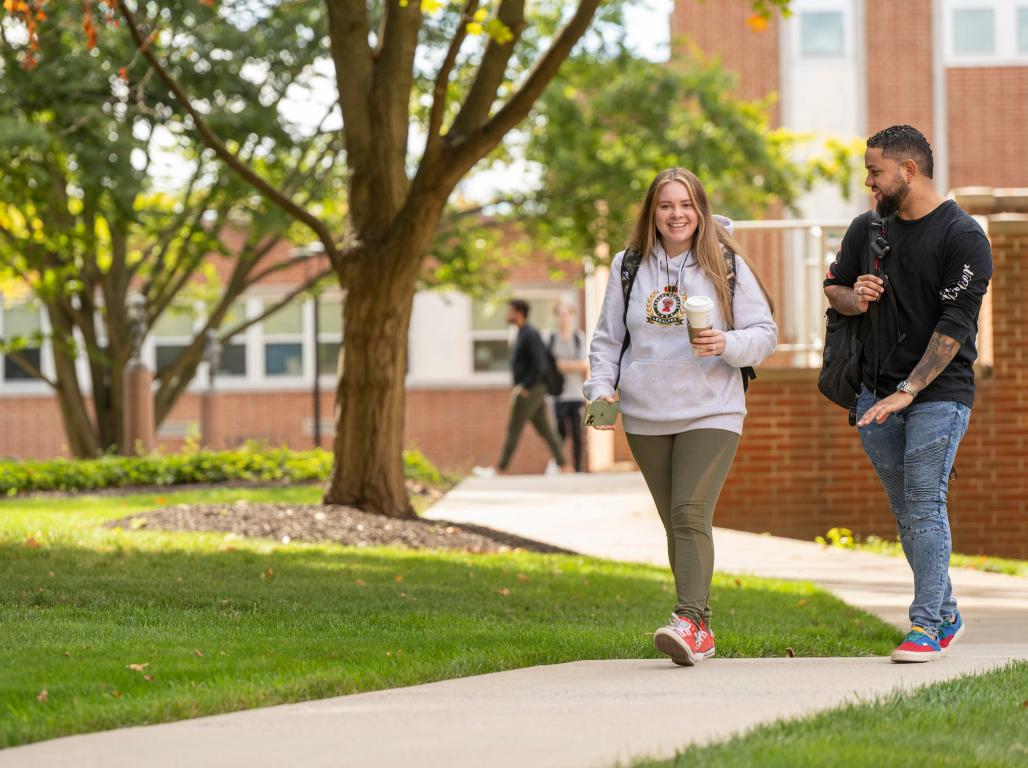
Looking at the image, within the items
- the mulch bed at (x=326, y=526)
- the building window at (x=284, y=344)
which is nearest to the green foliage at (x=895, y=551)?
the mulch bed at (x=326, y=526)

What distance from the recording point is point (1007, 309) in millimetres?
12375

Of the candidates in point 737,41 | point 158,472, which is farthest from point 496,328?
point 158,472

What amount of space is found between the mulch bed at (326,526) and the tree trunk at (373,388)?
231mm

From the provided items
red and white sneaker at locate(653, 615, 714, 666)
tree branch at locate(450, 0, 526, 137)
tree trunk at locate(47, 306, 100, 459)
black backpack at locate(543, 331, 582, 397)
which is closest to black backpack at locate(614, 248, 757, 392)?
red and white sneaker at locate(653, 615, 714, 666)

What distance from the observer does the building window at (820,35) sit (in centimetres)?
2645

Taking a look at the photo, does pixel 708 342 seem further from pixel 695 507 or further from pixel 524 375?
pixel 524 375

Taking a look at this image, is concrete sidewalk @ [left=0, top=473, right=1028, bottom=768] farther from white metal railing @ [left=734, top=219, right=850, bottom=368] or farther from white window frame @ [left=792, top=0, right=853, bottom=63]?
white window frame @ [left=792, top=0, right=853, bottom=63]

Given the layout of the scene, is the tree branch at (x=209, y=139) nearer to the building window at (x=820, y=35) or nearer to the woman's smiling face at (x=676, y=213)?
the woman's smiling face at (x=676, y=213)

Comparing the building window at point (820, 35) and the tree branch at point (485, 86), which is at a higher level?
the building window at point (820, 35)

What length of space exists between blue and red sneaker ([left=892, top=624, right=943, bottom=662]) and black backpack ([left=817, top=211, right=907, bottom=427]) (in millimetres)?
788

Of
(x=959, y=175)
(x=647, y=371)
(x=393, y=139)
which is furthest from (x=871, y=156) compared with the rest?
(x=959, y=175)

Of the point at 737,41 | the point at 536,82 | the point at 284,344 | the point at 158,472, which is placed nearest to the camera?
the point at 536,82

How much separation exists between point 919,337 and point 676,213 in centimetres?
96

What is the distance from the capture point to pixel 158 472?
1598 cm
